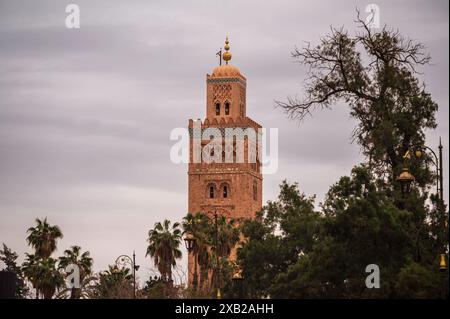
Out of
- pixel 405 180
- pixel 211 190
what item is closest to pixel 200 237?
pixel 211 190

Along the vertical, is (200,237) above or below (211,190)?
below

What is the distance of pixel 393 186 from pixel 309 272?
173 inches

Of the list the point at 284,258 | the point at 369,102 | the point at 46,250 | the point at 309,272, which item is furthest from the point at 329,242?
the point at 46,250

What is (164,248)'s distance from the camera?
105m

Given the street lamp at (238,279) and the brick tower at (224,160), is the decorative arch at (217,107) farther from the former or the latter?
the street lamp at (238,279)

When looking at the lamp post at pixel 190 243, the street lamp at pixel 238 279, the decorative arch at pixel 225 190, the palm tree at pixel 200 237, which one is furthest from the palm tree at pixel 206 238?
the street lamp at pixel 238 279

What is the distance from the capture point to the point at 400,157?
2199 inches

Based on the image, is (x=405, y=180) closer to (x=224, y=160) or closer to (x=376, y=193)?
(x=376, y=193)

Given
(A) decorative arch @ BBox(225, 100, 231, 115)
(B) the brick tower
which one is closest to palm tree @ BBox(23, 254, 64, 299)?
(B) the brick tower

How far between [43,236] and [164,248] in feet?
26.4
